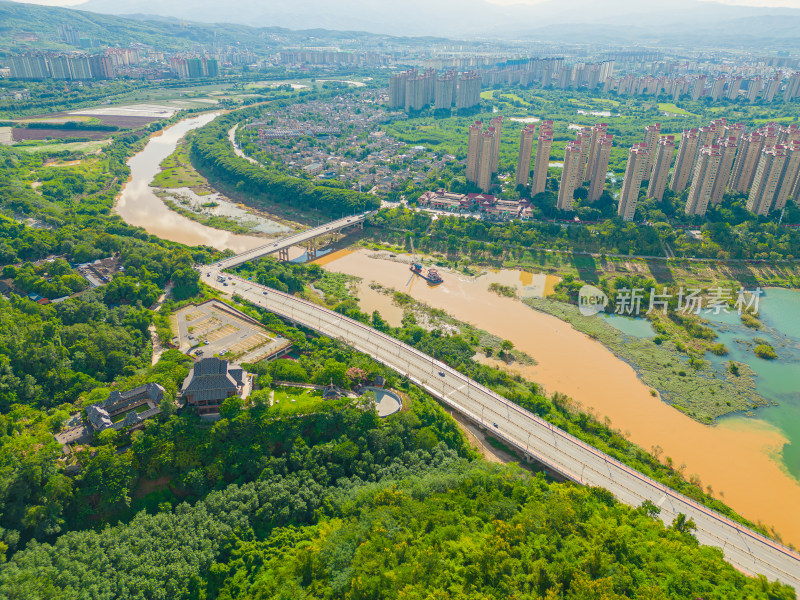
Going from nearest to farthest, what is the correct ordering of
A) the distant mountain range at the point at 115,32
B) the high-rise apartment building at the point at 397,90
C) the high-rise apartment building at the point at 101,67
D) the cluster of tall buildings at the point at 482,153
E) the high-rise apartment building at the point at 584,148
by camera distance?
the high-rise apartment building at the point at 584,148
the cluster of tall buildings at the point at 482,153
the high-rise apartment building at the point at 397,90
the high-rise apartment building at the point at 101,67
the distant mountain range at the point at 115,32

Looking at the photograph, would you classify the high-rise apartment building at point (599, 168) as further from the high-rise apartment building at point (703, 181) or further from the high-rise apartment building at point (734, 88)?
the high-rise apartment building at point (734, 88)

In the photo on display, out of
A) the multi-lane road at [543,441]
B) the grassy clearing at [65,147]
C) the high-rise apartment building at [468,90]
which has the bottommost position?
the multi-lane road at [543,441]

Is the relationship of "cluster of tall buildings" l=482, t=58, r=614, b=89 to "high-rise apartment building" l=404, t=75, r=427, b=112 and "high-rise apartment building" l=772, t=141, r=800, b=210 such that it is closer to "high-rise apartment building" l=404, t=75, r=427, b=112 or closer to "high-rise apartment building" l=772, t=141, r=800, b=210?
"high-rise apartment building" l=404, t=75, r=427, b=112

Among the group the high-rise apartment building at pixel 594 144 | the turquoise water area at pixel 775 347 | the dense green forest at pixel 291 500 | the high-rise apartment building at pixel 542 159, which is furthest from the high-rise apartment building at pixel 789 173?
the dense green forest at pixel 291 500

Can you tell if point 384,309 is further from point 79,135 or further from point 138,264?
point 79,135

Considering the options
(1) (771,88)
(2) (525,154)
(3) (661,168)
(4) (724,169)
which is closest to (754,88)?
(1) (771,88)

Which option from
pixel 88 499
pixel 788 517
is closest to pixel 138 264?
pixel 88 499

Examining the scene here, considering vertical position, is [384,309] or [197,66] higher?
[197,66]

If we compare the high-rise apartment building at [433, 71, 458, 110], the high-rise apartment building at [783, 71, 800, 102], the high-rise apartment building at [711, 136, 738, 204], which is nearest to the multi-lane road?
the high-rise apartment building at [711, 136, 738, 204]
